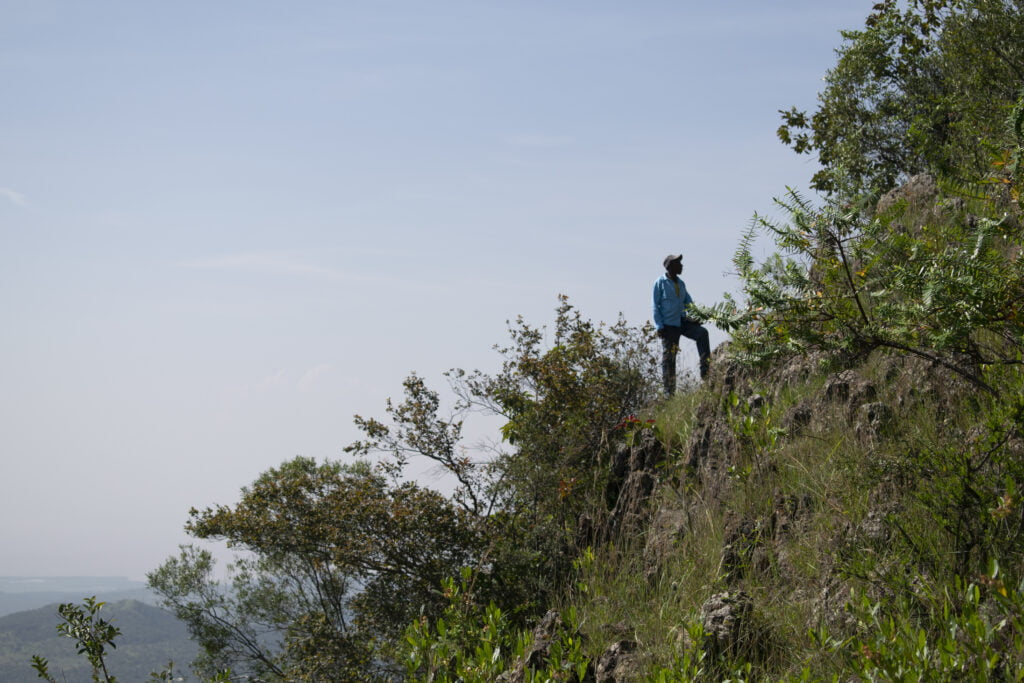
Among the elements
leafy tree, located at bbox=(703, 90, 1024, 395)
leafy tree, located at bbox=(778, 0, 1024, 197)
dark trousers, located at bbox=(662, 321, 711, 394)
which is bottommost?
leafy tree, located at bbox=(703, 90, 1024, 395)

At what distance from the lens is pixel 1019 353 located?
471 cm

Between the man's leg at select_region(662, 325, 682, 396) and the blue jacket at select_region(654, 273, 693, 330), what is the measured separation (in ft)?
0.37

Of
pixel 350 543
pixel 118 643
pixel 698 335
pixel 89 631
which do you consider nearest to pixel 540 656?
pixel 89 631

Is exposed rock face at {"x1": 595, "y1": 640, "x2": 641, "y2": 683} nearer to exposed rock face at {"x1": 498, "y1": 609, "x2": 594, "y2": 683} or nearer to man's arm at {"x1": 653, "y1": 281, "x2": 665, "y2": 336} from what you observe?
exposed rock face at {"x1": 498, "y1": 609, "x2": 594, "y2": 683}

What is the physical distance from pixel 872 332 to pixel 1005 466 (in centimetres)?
109

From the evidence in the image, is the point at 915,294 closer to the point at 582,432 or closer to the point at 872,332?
the point at 872,332

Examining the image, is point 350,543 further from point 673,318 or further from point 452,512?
point 673,318

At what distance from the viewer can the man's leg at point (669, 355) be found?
10.7 meters

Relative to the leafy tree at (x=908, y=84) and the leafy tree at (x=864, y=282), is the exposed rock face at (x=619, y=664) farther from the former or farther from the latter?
the leafy tree at (x=908, y=84)

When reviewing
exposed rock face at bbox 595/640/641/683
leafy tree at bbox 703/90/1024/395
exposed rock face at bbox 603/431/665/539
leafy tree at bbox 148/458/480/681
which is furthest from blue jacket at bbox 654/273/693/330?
exposed rock face at bbox 595/640/641/683

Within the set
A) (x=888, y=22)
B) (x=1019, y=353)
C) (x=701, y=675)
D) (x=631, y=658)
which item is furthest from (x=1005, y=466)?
(x=888, y=22)

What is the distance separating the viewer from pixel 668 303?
11.2m

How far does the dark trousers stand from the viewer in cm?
1086

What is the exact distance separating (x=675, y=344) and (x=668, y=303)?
578 mm
